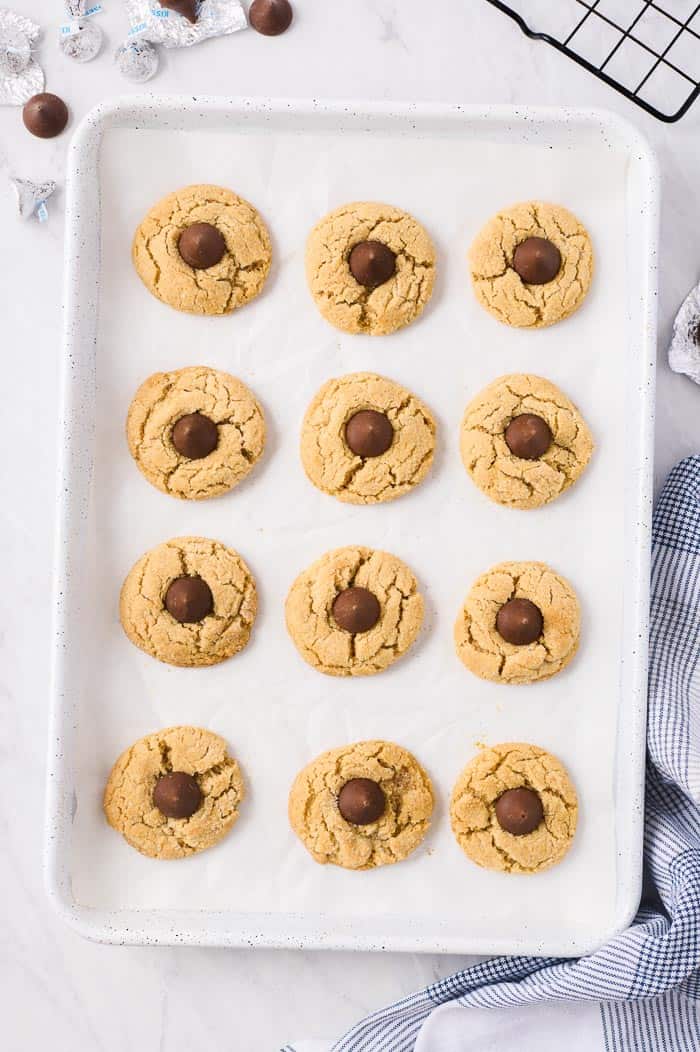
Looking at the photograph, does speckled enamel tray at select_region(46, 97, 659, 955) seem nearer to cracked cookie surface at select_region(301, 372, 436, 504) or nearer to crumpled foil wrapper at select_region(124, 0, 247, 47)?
cracked cookie surface at select_region(301, 372, 436, 504)

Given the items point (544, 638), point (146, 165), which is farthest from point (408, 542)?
point (146, 165)

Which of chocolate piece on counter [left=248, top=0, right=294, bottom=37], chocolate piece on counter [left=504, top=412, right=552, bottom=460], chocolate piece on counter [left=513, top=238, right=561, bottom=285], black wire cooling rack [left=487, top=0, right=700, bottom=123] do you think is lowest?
chocolate piece on counter [left=504, top=412, right=552, bottom=460]

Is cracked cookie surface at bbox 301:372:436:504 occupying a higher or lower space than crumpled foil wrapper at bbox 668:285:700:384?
lower

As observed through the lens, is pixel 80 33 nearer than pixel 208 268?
No

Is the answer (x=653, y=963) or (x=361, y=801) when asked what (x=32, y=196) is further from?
(x=653, y=963)

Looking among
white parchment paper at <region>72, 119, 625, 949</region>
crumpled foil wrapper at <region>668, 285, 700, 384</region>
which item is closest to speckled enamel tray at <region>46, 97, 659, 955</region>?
white parchment paper at <region>72, 119, 625, 949</region>

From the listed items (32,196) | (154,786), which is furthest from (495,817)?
(32,196)

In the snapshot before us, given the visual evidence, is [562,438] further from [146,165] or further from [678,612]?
[146,165]
